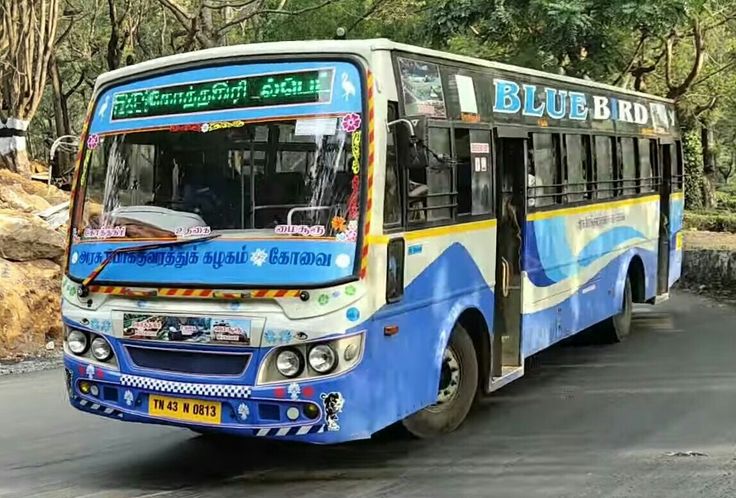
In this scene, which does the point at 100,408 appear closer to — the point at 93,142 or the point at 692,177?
the point at 93,142

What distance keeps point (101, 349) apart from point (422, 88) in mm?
2699

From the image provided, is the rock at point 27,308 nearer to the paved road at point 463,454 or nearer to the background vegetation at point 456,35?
the paved road at point 463,454

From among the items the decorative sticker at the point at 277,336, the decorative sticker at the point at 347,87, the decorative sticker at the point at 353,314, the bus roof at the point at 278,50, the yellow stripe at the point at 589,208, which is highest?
the bus roof at the point at 278,50

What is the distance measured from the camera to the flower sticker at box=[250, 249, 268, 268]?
16.7 feet

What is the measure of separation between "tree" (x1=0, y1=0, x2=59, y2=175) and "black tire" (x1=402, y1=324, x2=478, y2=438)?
11817 mm

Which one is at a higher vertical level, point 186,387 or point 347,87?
point 347,87

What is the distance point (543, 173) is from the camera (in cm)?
792

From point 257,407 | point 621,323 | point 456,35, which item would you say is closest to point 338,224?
point 257,407

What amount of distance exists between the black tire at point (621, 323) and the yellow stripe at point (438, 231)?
4085mm

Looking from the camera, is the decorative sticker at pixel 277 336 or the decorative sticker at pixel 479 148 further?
the decorative sticker at pixel 479 148

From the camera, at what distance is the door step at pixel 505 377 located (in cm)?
702

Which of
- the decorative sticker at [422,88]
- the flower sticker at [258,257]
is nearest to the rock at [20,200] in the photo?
the decorative sticker at [422,88]

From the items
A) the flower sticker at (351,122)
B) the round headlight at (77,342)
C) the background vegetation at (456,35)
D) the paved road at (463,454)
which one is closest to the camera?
the flower sticker at (351,122)

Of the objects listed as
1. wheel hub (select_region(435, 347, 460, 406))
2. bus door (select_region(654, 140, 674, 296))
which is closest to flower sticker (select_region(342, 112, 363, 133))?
wheel hub (select_region(435, 347, 460, 406))
